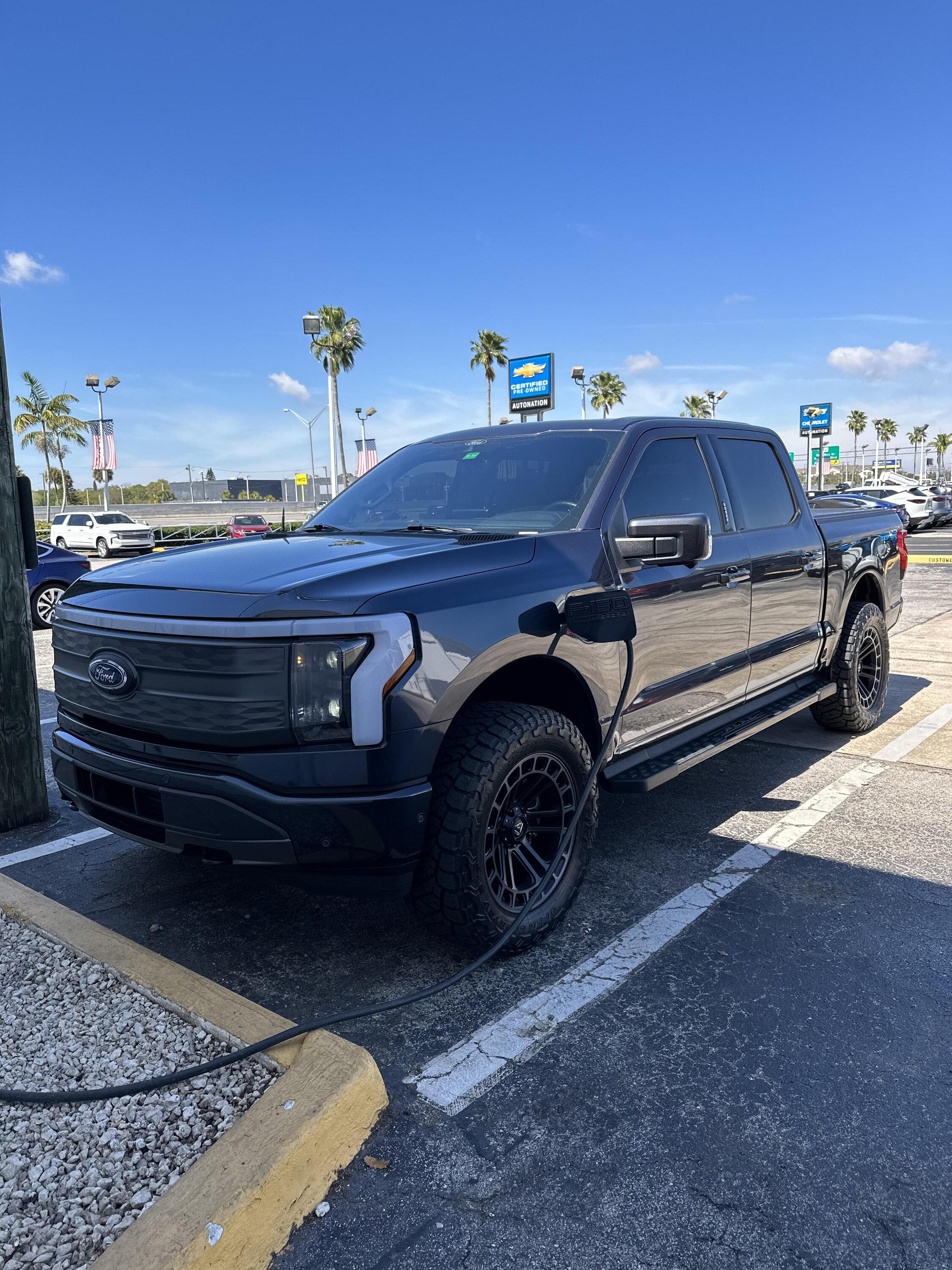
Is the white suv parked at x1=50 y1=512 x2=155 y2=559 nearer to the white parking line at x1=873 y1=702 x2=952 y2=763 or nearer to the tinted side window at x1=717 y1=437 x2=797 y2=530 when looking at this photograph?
the white parking line at x1=873 y1=702 x2=952 y2=763

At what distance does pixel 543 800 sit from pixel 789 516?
264cm

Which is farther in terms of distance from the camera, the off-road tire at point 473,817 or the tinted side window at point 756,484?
the tinted side window at point 756,484

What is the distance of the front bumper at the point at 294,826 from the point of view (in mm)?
2621

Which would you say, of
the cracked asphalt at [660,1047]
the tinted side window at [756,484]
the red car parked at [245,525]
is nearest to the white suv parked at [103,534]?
the red car parked at [245,525]

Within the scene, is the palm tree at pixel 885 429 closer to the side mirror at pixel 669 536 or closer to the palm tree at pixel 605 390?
the palm tree at pixel 605 390

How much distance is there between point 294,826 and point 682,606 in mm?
1964

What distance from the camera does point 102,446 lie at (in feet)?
127

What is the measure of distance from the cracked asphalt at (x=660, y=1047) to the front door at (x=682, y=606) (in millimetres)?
708

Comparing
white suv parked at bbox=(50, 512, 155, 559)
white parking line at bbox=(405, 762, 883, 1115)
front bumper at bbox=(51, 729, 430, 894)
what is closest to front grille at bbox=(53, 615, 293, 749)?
front bumper at bbox=(51, 729, 430, 894)

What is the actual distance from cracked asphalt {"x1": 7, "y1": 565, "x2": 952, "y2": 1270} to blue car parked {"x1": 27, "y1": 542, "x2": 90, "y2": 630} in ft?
27.7

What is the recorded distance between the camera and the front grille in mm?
2652

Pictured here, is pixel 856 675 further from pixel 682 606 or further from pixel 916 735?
pixel 682 606

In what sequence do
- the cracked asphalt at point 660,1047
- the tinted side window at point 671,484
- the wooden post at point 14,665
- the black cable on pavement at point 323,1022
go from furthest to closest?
the wooden post at point 14,665
the tinted side window at point 671,484
the black cable on pavement at point 323,1022
the cracked asphalt at point 660,1047

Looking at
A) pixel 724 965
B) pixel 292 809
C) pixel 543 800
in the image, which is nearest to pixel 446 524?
pixel 543 800
